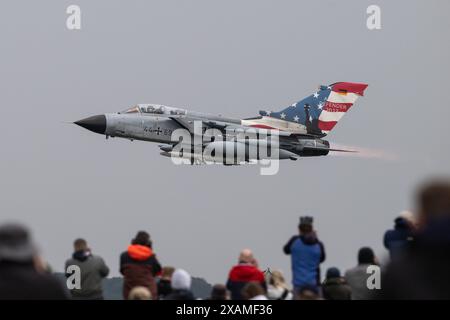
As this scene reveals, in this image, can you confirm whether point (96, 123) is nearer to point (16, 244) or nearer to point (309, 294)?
point (309, 294)

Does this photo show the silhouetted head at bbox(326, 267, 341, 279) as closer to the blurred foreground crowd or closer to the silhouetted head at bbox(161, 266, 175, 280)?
the blurred foreground crowd

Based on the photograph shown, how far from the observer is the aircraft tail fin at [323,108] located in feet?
127

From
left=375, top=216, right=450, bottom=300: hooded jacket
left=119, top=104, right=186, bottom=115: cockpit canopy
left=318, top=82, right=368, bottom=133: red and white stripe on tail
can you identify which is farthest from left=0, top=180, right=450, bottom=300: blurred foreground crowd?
left=318, top=82, right=368, bottom=133: red and white stripe on tail

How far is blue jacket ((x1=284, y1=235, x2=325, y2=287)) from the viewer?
39.5 ft

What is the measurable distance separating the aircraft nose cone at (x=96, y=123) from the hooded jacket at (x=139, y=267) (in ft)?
73.6

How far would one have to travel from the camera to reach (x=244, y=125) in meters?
37.3

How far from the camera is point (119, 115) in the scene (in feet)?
113

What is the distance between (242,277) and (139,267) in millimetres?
1531

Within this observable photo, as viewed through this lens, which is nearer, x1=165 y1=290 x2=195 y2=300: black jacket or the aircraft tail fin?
x1=165 y1=290 x2=195 y2=300: black jacket

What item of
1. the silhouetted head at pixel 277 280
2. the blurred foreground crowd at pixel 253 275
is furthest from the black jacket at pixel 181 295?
the silhouetted head at pixel 277 280

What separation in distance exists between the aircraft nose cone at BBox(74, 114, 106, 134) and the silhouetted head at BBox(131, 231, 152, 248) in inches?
882

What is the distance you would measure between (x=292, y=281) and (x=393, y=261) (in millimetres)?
8230
